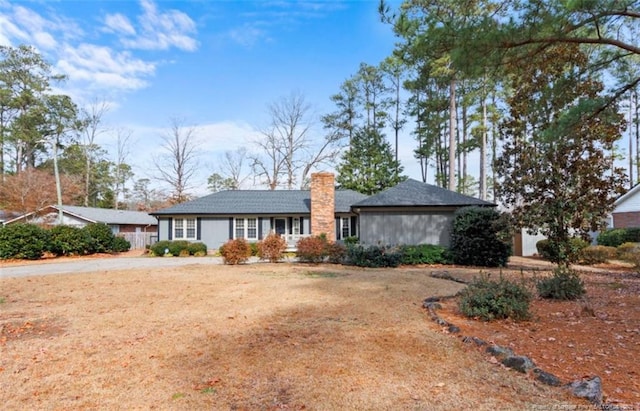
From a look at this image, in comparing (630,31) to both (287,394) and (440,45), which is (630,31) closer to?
(440,45)

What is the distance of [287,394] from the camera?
3.05m

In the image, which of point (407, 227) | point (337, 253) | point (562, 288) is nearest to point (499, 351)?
point (562, 288)

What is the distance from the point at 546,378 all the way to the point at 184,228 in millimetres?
21020

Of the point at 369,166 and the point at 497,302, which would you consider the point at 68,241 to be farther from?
the point at 369,166

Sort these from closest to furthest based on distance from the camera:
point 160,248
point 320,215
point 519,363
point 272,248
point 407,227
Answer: point 519,363 → point 272,248 → point 407,227 → point 160,248 → point 320,215

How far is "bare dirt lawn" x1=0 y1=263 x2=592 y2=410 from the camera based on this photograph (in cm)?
297

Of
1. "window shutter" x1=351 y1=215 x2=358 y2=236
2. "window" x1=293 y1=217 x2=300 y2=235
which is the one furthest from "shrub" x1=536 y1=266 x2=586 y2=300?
"window" x1=293 y1=217 x2=300 y2=235

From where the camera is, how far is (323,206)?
64.6ft

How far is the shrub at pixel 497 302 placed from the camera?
5.43 m

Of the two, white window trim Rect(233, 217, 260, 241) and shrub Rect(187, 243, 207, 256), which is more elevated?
white window trim Rect(233, 217, 260, 241)

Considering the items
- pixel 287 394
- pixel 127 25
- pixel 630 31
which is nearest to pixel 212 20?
pixel 127 25

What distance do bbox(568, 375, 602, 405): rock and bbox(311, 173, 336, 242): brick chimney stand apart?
54.4ft

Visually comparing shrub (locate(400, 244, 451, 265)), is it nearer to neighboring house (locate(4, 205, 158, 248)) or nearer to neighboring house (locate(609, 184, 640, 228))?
neighboring house (locate(609, 184, 640, 228))

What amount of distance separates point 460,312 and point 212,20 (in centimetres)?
1111
